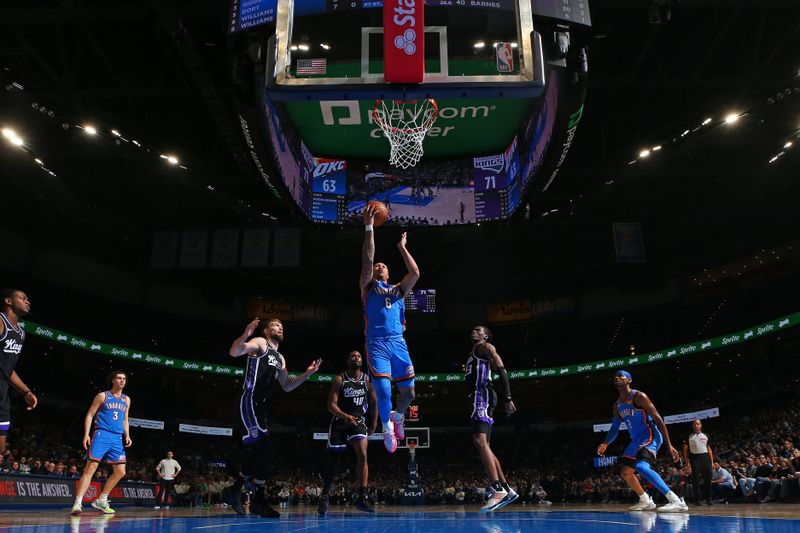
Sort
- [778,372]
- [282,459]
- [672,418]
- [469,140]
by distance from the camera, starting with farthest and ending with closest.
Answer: [282,459]
[672,418]
[778,372]
[469,140]

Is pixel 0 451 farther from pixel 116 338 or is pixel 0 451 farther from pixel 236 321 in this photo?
pixel 236 321

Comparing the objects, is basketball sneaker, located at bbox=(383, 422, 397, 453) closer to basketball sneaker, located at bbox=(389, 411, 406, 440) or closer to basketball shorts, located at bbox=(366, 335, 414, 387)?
basketball sneaker, located at bbox=(389, 411, 406, 440)

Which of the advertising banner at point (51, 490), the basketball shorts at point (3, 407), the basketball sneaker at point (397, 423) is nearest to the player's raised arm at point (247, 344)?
the basketball sneaker at point (397, 423)

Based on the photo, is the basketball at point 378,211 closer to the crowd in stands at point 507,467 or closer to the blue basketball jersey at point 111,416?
the blue basketball jersey at point 111,416

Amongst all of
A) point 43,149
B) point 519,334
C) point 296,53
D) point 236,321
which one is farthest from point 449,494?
point 296,53

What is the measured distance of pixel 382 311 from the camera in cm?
705

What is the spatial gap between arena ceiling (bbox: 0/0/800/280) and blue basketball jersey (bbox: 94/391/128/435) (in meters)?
5.16

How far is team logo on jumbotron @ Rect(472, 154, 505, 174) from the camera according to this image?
45.5 feet

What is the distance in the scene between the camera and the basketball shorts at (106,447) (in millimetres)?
8413

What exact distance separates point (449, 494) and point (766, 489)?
13.0 m

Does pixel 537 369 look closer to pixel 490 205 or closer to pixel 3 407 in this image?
pixel 490 205

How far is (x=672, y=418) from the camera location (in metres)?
27.1

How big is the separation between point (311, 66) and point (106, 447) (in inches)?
226

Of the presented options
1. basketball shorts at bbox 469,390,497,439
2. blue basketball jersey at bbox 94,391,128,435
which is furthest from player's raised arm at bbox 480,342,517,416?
blue basketball jersey at bbox 94,391,128,435
